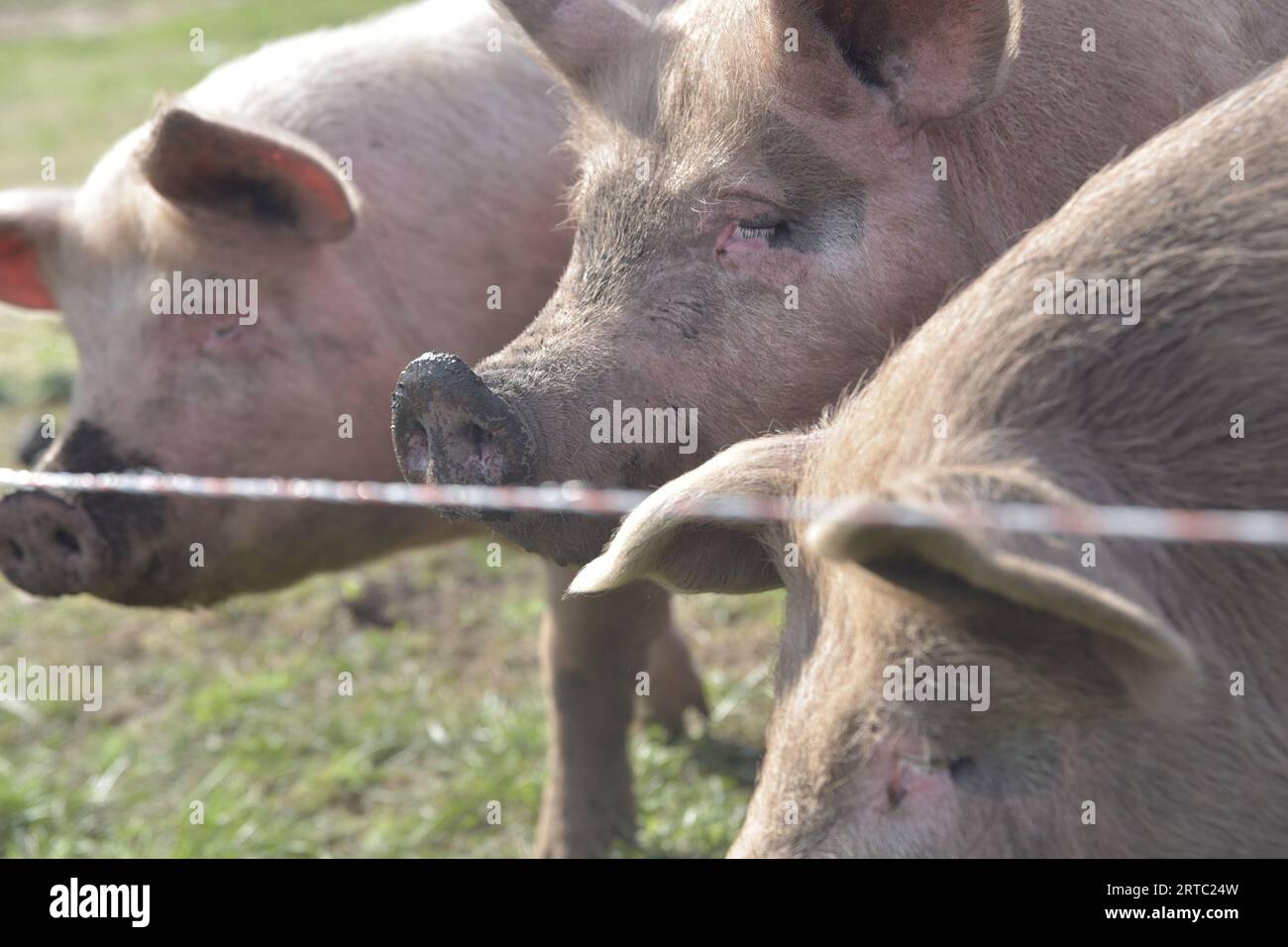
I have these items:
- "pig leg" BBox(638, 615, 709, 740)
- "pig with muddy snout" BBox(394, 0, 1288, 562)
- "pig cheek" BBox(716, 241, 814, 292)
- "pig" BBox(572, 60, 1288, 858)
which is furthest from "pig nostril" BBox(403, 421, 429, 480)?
"pig leg" BBox(638, 615, 709, 740)

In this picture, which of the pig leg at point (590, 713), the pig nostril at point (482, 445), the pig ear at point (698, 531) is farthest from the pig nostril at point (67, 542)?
the pig ear at point (698, 531)

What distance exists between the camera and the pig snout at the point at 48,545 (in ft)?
12.7

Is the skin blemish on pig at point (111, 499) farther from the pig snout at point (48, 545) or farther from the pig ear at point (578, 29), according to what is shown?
the pig ear at point (578, 29)

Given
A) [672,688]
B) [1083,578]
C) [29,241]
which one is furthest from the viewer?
[672,688]

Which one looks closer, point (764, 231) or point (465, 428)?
point (465, 428)

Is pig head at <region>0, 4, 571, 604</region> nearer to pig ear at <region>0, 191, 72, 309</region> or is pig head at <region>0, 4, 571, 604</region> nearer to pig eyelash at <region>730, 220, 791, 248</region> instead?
pig ear at <region>0, 191, 72, 309</region>

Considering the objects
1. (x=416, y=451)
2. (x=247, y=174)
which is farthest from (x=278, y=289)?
(x=416, y=451)

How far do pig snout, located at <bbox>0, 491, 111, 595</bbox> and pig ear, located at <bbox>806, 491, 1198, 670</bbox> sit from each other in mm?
2735

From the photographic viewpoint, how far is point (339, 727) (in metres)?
5.39

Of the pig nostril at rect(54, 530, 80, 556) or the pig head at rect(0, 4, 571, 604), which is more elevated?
the pig head at rect(0, 4, 571, 604)

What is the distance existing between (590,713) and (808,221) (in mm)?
2064

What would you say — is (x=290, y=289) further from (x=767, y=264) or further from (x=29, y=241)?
(x=767, y=264)

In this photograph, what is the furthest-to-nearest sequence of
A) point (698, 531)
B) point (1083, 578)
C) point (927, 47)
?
point (927, 47) → point (698, 531) → point (1083, 578)

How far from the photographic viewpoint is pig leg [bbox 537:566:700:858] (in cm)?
457
